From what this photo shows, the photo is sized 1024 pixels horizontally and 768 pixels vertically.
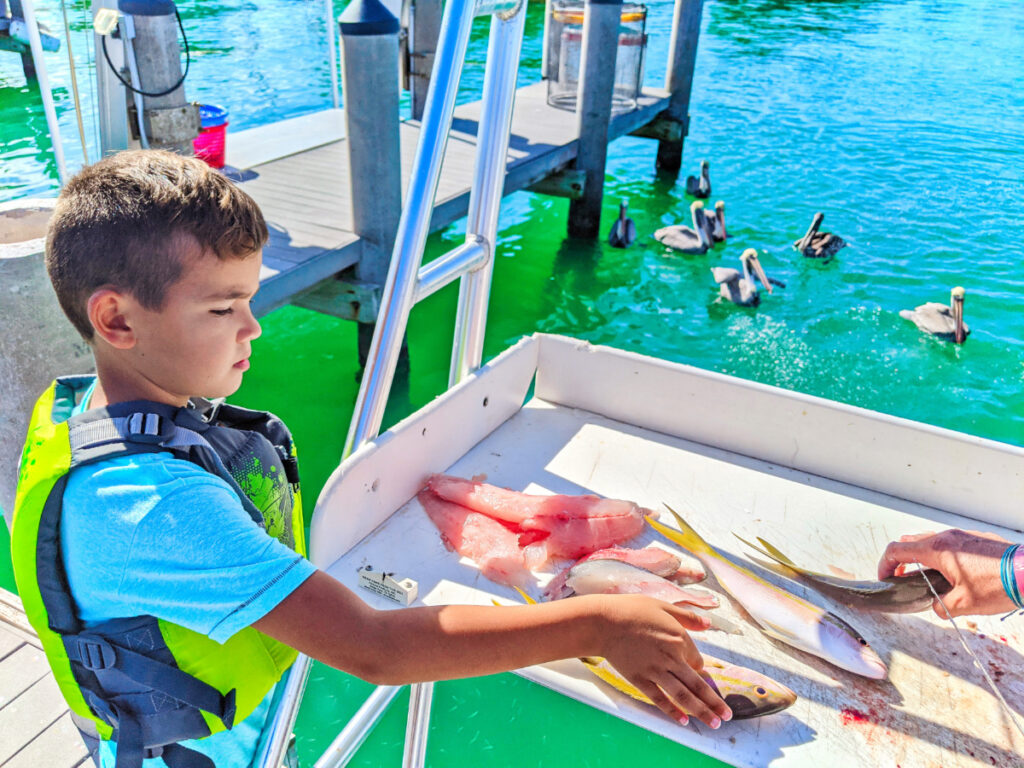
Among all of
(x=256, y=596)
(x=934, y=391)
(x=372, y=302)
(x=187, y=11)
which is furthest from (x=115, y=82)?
(x=187, y=11)

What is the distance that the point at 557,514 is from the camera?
2.30m

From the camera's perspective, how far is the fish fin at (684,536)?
2.14 m

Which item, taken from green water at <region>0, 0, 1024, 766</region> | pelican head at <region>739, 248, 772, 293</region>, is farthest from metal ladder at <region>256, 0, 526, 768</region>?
pelican head at <region>739, 248, 772, 293</region>

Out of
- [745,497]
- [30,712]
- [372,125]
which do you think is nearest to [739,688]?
[745,497]

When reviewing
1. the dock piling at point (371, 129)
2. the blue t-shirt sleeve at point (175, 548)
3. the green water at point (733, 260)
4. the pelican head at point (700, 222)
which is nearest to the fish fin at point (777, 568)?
the blue t-shirt sleeve at point (175, 548)

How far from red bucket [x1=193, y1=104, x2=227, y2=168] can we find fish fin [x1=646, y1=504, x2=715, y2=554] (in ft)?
18.5

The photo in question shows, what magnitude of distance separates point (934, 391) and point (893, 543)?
6.32 meters

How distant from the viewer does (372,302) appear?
20.1 feet

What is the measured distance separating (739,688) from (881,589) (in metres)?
0.61

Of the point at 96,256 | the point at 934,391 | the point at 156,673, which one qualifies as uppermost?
the point at 96,256

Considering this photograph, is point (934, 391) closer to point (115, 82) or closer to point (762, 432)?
point (762, 432)

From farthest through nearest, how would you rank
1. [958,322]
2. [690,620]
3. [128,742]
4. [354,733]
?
[958,322] → [354,733] → [690,620] → [128,742]

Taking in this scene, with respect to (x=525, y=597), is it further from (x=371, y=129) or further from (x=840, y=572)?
(x=371, y=129)

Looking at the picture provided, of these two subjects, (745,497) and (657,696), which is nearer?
(657,696)
